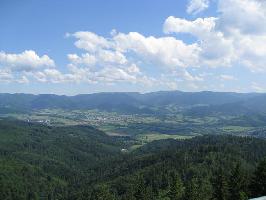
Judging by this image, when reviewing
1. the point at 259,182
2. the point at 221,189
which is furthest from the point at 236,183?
the point at 259,182

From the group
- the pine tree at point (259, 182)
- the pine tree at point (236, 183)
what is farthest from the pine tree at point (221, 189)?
the pine tree at point (259, 182)

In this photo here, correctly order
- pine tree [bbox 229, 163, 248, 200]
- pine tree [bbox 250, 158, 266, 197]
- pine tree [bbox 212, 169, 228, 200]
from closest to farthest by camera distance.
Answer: pine tree [bbox 250, 158, 266, 197] < pine tree [bbox 212, 169, 228, 200] < pine tree [bbox 229, 163, 248, 200]

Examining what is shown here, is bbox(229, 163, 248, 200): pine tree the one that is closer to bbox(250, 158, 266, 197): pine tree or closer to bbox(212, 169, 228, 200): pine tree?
bbox(212, 169, 228, 200): pine tree

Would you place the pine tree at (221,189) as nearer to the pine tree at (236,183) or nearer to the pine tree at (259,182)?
the pine tree at (236,183)

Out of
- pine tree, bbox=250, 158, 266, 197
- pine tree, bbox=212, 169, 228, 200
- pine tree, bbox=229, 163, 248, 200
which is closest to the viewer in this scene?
pine tree, bbox=250, 158, 266, 197

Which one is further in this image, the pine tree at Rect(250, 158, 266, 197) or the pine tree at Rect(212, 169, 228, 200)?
the pine tree at Rect(212, 169, 228, 200)

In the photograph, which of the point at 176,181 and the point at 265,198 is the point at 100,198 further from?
the point at 265,198

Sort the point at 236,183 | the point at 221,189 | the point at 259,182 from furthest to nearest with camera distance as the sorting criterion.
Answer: the point at 236,183
the point at 221,189
the point at 259,182

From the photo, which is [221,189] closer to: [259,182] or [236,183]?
[236,183]

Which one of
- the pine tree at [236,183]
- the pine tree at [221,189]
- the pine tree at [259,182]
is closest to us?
the pine tree at [259,182]

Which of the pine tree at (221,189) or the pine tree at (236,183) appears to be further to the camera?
the pine tree at (236,183)

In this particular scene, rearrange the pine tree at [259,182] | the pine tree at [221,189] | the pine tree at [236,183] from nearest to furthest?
the pine tree at [259,182], the pine tree at [221,189], the pine tree at [236,183]

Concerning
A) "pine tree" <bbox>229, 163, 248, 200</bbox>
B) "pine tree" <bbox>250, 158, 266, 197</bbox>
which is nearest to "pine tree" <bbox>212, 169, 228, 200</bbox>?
"pine tree" <bbox>229, 163, 248, 200</bbox>
